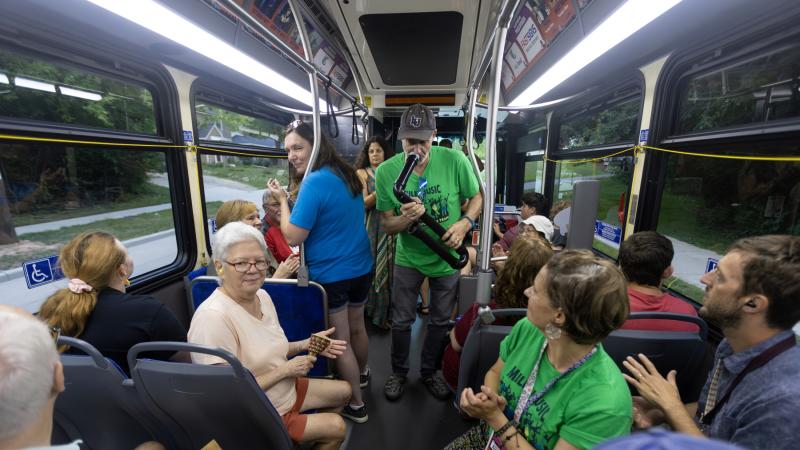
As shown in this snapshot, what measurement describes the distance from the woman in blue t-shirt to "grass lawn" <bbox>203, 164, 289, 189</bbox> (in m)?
1.69

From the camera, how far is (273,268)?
2.60 metres

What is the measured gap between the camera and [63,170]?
6.67 feet

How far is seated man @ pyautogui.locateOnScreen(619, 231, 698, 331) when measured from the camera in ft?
5.38

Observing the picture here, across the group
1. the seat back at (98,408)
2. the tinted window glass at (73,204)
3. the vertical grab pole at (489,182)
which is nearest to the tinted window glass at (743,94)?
the vertical grab pole at (489,182)

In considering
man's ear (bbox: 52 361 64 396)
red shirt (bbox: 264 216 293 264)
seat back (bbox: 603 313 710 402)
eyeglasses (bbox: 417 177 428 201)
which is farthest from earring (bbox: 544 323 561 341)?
red shirt (bbox: 264 216 293 264)

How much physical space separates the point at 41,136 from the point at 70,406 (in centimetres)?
147

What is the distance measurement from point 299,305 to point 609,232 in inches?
125

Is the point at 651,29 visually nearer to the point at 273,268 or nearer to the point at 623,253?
the point at 623,253

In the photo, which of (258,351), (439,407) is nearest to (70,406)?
(258,351)

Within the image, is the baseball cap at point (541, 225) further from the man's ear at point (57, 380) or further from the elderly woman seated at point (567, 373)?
the man's ear at point (57, 380)

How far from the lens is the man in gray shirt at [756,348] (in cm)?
90

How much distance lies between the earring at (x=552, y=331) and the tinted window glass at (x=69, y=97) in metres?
2.74

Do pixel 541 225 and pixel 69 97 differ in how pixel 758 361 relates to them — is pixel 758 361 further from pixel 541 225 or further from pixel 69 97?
pixel 69 97

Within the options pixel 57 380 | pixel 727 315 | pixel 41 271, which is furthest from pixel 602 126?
pixel 41 271
